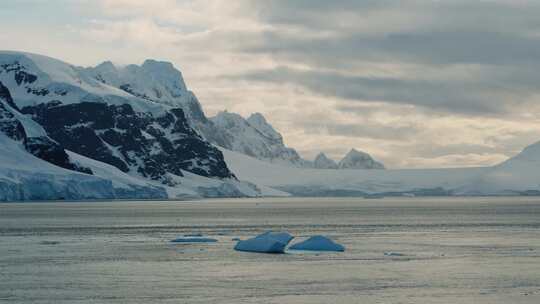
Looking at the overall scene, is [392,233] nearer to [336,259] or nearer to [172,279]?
[336,259]

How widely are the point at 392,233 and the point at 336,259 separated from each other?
35.6 m

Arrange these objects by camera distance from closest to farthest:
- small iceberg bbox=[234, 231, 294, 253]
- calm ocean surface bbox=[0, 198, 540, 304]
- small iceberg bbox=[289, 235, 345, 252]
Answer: calm ocean surface bbox=[0, 198, 540, 304] < small iceberg bbox=[234, 231, 294, 253] < small iceberg bbox=[289, 235, 345, 252]

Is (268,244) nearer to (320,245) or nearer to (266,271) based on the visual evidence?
(320,245)

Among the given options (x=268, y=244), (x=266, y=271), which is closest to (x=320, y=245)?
(x=268, y=244)

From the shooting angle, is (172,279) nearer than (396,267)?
Yes

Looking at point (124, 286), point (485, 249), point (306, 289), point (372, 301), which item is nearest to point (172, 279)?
point (124, 286)

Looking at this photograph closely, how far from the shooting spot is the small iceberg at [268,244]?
242ft

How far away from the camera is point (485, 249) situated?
7850cm

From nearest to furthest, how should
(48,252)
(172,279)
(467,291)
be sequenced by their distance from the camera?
(467,291), (172,279), (48,252)

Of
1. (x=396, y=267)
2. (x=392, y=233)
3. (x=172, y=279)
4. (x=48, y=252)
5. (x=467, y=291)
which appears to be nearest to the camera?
(x=467, y=291)

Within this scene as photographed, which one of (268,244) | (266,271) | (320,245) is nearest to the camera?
(266,271)

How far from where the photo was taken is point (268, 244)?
7469cm

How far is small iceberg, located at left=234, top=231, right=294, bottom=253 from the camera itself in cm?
7376

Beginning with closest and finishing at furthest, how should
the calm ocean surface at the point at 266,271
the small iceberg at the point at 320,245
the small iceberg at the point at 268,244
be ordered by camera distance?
1. the calm ocean surface at the point at 266,271
2. the small iceberg at the point at 268,244
3. the small iceberg at the point at 320,245
